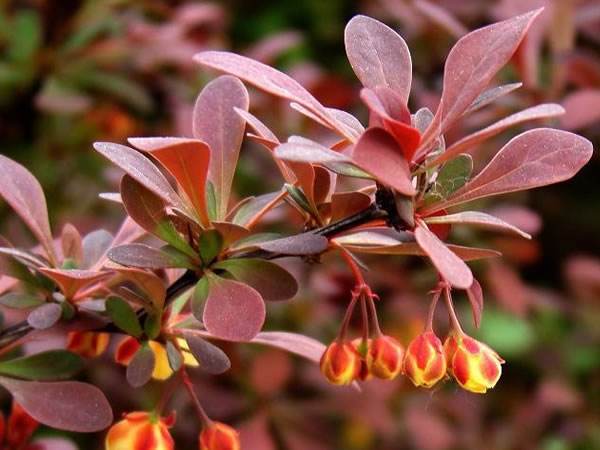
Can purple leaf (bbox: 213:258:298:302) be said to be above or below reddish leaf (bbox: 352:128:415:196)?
below

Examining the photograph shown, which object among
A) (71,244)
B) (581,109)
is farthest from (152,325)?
(581,109)

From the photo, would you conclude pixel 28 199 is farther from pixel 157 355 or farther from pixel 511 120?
pixel 511 120

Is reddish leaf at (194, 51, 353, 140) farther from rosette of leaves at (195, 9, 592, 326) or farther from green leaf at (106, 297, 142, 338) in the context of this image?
green leaf at (106, 297, 142, 338)

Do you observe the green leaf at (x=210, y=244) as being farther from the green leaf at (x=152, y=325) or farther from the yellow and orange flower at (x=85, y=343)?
the yellow and orange flower at (x=85, y=343)

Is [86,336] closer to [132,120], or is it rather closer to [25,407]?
[25,407]

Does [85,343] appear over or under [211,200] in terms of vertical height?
under

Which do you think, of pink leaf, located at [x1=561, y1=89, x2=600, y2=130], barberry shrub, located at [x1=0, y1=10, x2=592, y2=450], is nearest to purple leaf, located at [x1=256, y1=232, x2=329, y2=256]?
barberry shrub, located at [x1=0, y1=10, x2=592, y2=450]
